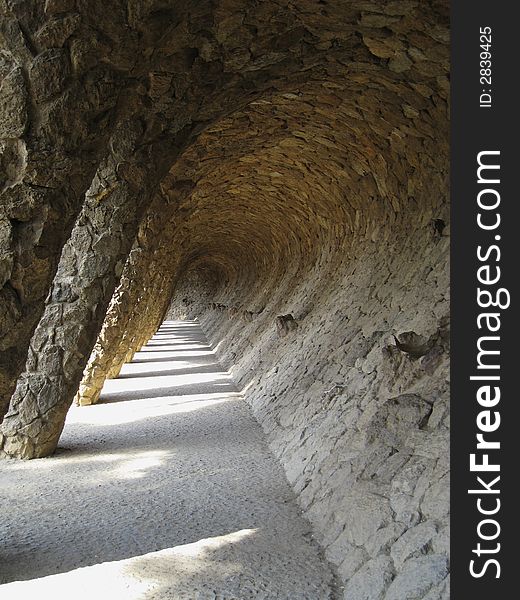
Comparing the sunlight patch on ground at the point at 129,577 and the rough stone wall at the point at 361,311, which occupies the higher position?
the rough stone wall at the point at 361,311

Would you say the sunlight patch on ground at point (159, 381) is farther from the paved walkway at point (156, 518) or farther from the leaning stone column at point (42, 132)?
the leaning stone column at point (42, 132)

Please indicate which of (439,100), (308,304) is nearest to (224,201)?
(308,304)

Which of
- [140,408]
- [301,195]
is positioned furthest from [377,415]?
[301,195]

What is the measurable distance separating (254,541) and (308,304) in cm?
587

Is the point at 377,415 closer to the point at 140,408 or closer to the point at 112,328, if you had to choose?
the point at 140,408

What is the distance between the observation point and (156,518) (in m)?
4.44

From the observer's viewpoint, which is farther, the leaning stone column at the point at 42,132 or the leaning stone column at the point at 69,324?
the leaning stone column at the point at 69,324

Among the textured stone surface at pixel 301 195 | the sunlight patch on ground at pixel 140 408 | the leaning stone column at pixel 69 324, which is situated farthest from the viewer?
the sunlight patch on ground at pixel 140 408

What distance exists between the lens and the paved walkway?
3416 mm

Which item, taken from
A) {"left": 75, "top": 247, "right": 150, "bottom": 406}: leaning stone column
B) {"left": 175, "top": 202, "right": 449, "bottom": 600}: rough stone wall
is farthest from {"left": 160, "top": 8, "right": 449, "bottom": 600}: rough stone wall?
{"left": 75, "top": 247, "right": 150, "bottom": 406}: leaning stone column

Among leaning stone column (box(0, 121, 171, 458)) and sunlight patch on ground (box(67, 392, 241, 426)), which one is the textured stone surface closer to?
leaning stone column (box(0, 121, 171, 458))

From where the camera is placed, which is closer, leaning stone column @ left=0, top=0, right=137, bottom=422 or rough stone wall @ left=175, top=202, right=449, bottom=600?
leaning stone column @ left=0, top=0, right=137, bottom=422

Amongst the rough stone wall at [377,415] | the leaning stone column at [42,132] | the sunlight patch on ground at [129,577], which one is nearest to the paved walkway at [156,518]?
the sunlight patch on ground at [129,577]

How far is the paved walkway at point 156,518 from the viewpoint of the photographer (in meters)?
3.42
